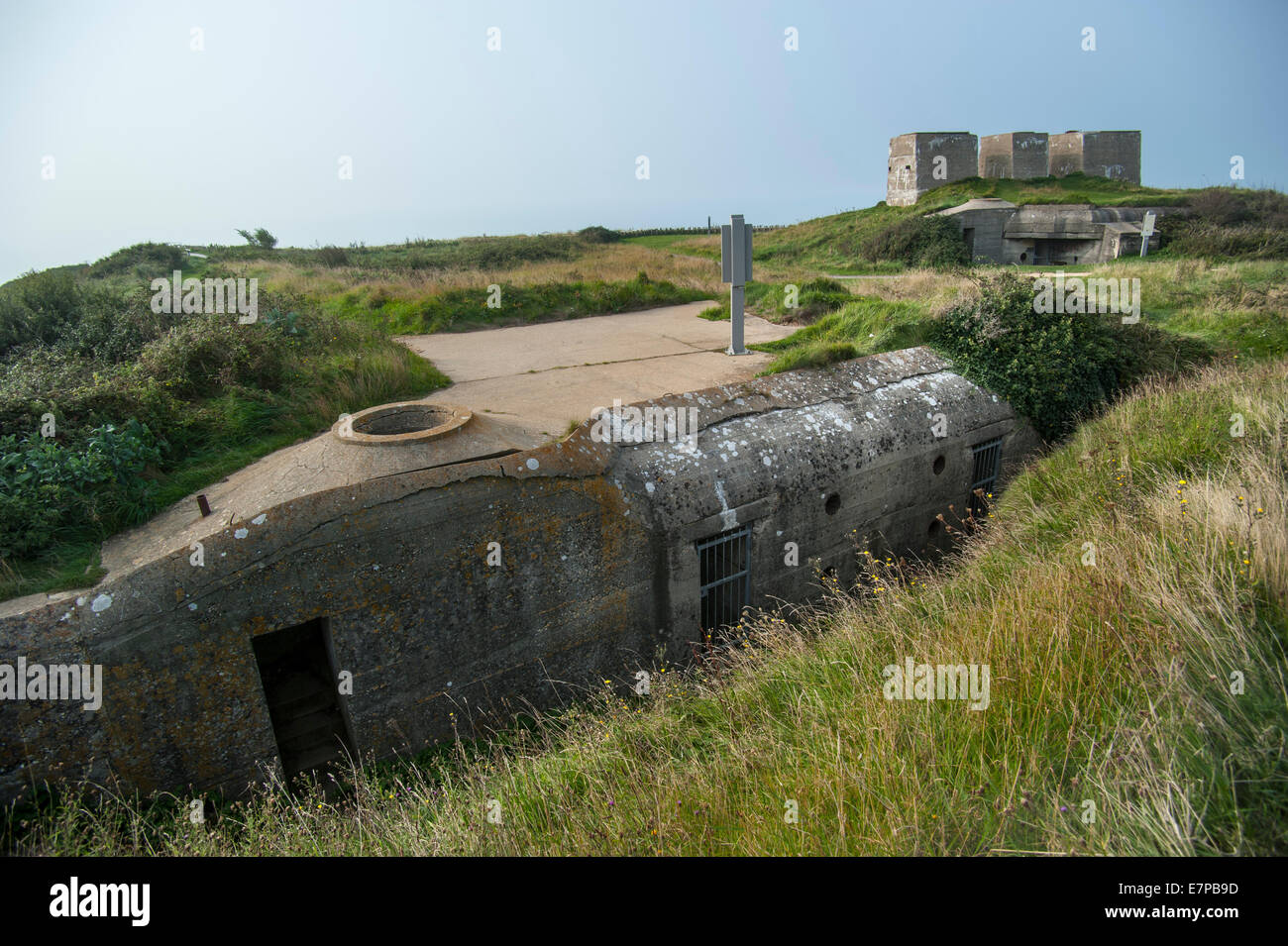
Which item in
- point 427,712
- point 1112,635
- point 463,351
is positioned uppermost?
point 463,351

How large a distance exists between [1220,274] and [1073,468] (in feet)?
50.1

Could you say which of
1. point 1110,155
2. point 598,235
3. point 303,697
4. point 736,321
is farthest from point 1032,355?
point 598,235

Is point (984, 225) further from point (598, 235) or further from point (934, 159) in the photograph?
point (598, 235)

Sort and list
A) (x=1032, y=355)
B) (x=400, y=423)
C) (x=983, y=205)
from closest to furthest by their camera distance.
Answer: (x=400, y=423)
(x=1032, y=355)
(x=983, y=205)

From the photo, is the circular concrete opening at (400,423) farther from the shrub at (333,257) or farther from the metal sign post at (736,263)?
the shrub at (333,257)

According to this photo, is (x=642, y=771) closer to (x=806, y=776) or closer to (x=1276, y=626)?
(x=806, y=776)

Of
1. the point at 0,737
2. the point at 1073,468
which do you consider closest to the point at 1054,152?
the point at 1073,468

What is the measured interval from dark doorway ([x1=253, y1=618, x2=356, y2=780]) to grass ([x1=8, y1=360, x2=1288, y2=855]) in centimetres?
46

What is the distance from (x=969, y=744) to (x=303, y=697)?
5815mm

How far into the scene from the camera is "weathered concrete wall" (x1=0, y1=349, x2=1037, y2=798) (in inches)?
188

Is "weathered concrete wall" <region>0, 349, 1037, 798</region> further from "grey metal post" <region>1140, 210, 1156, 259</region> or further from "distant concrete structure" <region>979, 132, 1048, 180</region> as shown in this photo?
"distant concrete structure" <region>979, 132, 1048, 180</region>

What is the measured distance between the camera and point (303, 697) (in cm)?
643

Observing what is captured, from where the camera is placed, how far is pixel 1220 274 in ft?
Result: 58.3

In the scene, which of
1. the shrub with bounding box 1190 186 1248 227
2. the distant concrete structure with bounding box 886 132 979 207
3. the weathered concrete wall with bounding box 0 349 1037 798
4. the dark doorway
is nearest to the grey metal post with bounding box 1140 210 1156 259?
the shrub with bounding box 1190 186 1248 227
